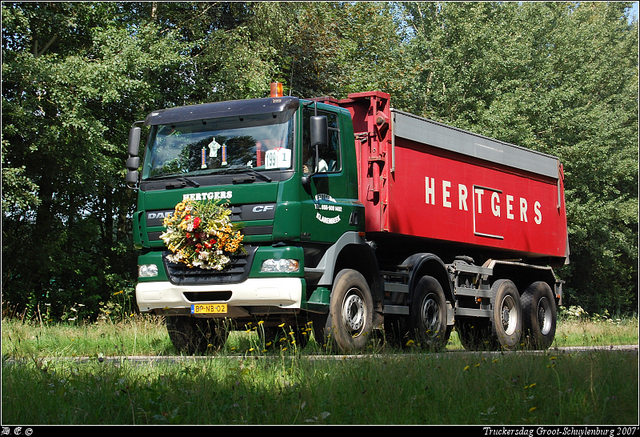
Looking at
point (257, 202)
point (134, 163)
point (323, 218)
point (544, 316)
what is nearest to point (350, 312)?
point (323, 218)

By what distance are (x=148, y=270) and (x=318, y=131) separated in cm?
282

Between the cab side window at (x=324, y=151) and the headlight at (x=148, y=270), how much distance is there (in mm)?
2298

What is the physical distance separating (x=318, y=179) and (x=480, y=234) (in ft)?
14.8

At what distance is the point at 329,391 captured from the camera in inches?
251

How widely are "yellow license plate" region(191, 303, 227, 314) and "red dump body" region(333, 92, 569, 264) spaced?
2555mm

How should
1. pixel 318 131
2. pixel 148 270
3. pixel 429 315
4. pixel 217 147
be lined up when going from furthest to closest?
pixel 429 315
pixel 148 270
pixel 217 147
pixel 318 131

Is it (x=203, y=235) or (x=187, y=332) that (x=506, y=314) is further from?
(x=203, y=235)

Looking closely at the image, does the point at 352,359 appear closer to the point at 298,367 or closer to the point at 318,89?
the point at 298,367

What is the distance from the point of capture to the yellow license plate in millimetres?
9266

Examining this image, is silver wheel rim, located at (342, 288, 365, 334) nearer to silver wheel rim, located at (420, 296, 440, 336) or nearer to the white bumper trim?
the white bumper trim

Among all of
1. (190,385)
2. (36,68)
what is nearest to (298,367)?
(190,385)

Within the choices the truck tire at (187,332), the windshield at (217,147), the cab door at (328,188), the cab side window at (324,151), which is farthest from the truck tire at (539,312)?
the windshield at (217,147)

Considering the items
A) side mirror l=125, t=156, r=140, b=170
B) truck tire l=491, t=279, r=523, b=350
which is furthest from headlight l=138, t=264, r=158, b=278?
truck tire l=491, t=279, r=523, b=350
